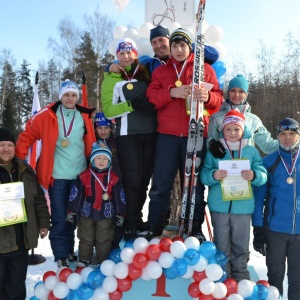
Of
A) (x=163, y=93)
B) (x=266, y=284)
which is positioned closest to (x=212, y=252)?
(x=266, y=284)

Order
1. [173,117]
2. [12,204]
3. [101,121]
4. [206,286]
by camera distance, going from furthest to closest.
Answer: [101,121] → [173,117] → [12,204] → [206,286]

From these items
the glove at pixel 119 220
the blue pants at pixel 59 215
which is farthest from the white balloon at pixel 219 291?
the blue pants at pixel 59 215

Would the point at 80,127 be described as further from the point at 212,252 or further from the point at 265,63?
the point at 265,63

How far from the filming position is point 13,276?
10.5 ft

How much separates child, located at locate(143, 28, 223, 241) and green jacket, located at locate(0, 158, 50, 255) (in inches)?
43.3

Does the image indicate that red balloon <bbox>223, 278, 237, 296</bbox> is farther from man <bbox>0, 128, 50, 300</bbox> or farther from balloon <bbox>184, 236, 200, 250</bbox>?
man <bbox>0, 128, 50, 300</bbox>

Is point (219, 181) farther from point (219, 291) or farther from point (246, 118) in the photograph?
point (219, 291)

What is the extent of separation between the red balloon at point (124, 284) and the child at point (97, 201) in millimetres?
558

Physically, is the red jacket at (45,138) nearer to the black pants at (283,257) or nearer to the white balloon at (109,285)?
the white balloon at (109,285)

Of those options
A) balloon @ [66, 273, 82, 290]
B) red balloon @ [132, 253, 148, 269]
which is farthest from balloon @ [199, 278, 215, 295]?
balloon @ [66, 273, 82, 290]

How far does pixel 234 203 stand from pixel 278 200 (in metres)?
0.40

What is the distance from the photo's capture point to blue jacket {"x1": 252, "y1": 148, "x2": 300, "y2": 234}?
121 inches

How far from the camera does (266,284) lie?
3031 mm

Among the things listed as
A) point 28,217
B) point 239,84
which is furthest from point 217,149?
point 28,217
